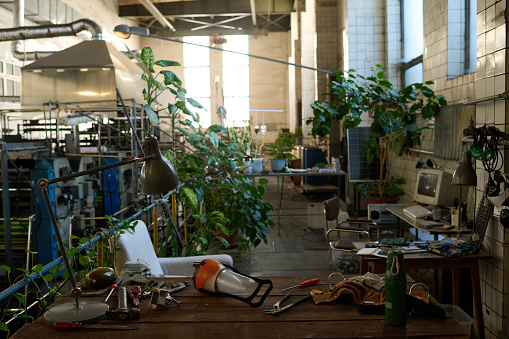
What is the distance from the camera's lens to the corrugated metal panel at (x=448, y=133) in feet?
16.7

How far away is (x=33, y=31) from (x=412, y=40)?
8.07 m

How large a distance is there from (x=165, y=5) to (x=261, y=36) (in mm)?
4820

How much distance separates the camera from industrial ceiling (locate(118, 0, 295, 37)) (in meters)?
Result: 18.9

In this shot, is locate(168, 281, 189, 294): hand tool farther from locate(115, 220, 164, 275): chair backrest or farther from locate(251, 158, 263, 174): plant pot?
locate(251, 158, 263, 174): plant pot

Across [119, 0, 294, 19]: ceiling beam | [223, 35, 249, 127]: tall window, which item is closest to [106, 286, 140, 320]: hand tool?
[119, 0, 294, 19]: ceiling beam

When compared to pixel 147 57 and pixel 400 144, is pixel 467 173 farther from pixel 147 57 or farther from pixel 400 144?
pixel 400 144

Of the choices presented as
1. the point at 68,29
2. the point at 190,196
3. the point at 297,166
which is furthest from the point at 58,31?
the point at 190,196

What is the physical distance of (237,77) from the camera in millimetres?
22438

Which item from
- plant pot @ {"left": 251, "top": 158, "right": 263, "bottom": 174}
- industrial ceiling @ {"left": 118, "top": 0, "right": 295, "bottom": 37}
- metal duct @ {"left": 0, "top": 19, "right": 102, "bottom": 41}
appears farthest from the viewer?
industrial ceiling @ {"left": 118, "top": 0, "right": 295, "bottom": 37}

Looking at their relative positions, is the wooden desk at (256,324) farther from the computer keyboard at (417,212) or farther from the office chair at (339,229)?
the computer keyboard at (417,212)

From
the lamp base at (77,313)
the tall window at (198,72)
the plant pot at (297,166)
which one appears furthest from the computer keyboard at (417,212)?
the tall window at (198,72)

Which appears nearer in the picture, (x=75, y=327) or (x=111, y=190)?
(x=75, y=327)

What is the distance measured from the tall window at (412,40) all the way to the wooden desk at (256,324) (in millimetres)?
5746

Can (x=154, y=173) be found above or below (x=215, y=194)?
above
